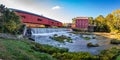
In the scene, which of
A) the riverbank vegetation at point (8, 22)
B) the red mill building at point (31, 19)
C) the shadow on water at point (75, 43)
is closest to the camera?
the shadow on water at point (75, 43)

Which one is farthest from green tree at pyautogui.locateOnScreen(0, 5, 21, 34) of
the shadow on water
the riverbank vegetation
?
the shadow on water

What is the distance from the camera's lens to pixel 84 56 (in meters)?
12.0

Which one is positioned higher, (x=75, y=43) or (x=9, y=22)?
(x=9, y=22)

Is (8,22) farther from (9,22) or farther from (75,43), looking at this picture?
(75,43)

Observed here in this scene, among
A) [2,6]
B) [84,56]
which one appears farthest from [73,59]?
[2,6]

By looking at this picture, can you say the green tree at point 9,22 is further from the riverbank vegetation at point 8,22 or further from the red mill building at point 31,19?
the red mill building at point 31,19

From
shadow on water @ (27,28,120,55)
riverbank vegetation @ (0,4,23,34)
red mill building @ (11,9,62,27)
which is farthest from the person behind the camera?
red mill building @ (11,9,62,27)

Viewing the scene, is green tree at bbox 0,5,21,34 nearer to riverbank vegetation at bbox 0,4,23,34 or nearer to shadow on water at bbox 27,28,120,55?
riverbank vegetation at bbox 0,4,23,34

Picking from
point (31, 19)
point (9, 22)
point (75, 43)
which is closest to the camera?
point (9, 22)

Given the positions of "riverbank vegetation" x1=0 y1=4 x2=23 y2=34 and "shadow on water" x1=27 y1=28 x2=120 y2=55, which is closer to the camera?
"shadow on water" x1=27 y1=28 x2=120 y2=55

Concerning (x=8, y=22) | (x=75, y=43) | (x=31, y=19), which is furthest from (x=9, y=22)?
(x=31, y=19)

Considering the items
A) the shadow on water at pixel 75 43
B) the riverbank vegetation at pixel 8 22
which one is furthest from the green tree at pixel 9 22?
the shadow on water at pixel 75 43

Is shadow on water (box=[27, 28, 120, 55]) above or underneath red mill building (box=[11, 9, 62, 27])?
underneath

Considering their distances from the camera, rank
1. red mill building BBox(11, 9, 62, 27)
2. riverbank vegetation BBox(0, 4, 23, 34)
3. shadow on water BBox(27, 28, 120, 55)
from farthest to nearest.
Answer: red mill building BBox(11, 9, 62, 27) < riverbank vegetation BBox(0, 4, 23, 34) < shadow on water BBox(27, 28, 120, 55)
